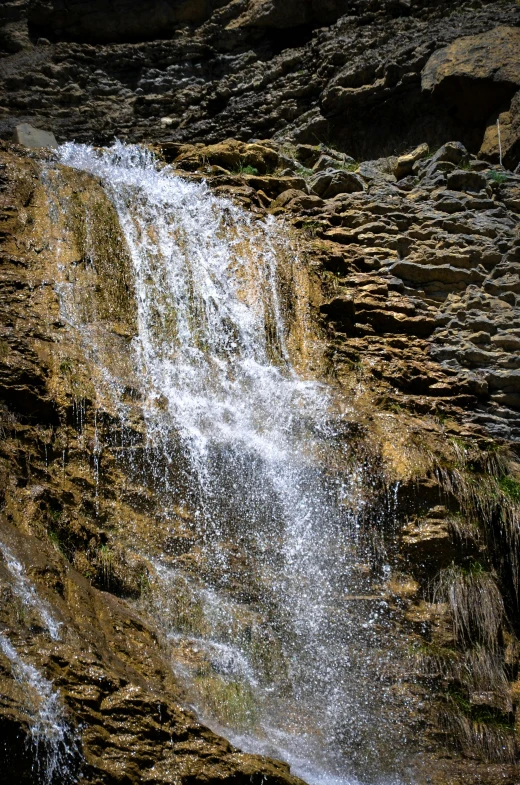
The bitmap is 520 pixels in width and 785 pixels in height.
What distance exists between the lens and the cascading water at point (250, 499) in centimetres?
449

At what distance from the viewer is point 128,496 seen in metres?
5.08

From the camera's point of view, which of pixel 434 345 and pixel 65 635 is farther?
pixel 434 345

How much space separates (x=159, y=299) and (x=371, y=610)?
312 centimetres

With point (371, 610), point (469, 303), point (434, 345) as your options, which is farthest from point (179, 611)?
point (469, 303)

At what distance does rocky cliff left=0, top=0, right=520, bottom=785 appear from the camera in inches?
136

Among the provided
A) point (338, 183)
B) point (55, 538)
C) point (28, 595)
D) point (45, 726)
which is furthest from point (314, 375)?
point (45, 726)

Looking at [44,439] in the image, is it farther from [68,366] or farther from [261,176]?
[261,176]

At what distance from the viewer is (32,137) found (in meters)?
9.14

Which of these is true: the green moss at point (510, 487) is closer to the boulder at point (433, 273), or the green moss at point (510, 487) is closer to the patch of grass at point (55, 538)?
the boulder at point (433, 273)

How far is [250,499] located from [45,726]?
8.41 ft

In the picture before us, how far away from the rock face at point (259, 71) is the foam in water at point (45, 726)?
26.7 ft

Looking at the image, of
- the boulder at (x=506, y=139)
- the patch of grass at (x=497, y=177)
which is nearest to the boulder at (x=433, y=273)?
the patch of grass at (x=497, y=177)

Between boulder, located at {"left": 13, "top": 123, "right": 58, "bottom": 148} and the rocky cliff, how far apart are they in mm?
971

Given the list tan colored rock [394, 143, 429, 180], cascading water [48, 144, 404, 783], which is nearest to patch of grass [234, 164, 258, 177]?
cascading water [48, 144, 404, 783]
